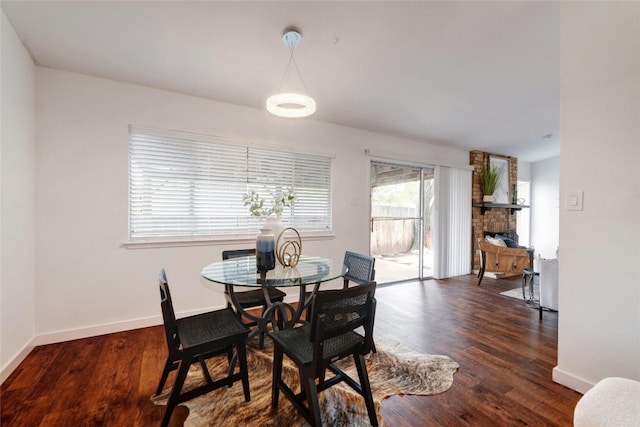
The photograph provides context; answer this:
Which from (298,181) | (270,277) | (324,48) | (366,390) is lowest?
(366,390)

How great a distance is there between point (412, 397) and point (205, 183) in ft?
8.99

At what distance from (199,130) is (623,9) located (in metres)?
3.40

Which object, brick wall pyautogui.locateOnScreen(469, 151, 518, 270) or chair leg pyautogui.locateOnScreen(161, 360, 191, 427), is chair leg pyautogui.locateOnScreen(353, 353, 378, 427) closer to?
chair leg pyautogui.locateOnScreen(161, 360, 191, 427)

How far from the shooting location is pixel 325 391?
1722mm

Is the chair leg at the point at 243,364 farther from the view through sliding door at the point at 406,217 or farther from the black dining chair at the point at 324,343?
the view through sliding door at the point at 406,217

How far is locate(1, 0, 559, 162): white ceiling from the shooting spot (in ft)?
6.01

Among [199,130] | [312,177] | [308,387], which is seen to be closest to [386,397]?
[308,387]

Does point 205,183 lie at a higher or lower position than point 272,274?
higher

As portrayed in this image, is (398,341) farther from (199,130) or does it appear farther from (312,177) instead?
(199,130)

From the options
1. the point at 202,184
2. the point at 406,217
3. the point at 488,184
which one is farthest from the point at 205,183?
the point at 488,184

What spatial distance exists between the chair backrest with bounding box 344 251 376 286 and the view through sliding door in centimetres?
241

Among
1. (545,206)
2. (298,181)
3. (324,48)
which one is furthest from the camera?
(545,206)

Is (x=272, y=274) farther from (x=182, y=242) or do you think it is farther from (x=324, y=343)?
(x=182, y=242)

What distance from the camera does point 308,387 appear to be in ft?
4.35
